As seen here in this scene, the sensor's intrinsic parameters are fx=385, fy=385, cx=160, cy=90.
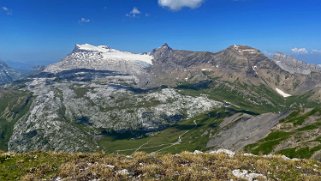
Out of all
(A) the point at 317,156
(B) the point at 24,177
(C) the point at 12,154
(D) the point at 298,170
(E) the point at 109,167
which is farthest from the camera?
(A) the point at 317,156

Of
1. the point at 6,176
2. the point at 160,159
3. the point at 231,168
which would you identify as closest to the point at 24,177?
the point at 6,176

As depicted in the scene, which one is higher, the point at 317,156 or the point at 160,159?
the point at 160,159

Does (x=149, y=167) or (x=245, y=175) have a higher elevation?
(x=149, y=167)

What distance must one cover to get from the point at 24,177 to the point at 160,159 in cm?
1121

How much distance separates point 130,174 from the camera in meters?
28.9

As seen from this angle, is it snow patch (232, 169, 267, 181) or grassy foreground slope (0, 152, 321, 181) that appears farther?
snow patch (232, 169, 267, 181)

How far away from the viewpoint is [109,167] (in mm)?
30109

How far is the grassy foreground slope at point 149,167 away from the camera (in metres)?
28.6

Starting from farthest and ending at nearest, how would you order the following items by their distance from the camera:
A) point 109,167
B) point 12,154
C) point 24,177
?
point 12,154 → point 109,167 → point 24,177

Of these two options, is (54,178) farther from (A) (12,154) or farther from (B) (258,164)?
(B) (258,164)

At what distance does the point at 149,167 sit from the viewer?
2959 cm

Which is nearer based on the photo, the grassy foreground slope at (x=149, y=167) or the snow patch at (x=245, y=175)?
the grassy foreground slope at (x=149, y=167)

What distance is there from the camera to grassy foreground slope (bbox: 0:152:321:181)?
28.6 m

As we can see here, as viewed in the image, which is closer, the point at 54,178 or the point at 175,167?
the point at 54,178
